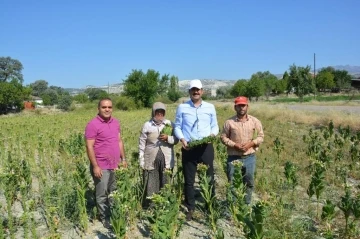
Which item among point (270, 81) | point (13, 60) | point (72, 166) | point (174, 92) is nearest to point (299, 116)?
point (72, 166)

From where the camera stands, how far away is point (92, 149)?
15.5 ft

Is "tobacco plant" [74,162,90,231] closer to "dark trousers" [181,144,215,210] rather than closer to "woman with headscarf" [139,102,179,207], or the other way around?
"woman with headscarf" [139,102,179,207]

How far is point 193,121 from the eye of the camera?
5.05m

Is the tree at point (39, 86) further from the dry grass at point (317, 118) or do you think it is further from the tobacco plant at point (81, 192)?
the tobacco plant at point (81, 192)

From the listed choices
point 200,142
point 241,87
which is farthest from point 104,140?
point 241,87

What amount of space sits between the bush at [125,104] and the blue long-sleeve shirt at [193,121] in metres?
47.5

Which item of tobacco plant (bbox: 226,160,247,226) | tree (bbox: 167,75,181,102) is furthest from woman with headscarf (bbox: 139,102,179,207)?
tree (bbox: 167,75,181,102)

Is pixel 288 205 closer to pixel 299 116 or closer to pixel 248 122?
pixel 248 122

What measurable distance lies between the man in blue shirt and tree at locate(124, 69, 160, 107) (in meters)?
51.2

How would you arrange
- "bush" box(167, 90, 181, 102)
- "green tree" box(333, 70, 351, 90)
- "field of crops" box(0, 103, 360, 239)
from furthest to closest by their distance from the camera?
1. "bush" box(167, 90, 181, 102)
2. "green tree" box(333, 70, 351, 90)
3. "field of crops" box(0, 103, 360, 239)

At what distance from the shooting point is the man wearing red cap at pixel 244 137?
16.4 ft

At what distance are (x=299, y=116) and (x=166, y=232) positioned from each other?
19.2 meters

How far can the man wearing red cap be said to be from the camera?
A: 4996mm

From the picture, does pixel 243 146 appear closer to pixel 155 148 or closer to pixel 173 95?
pixel 155 148
